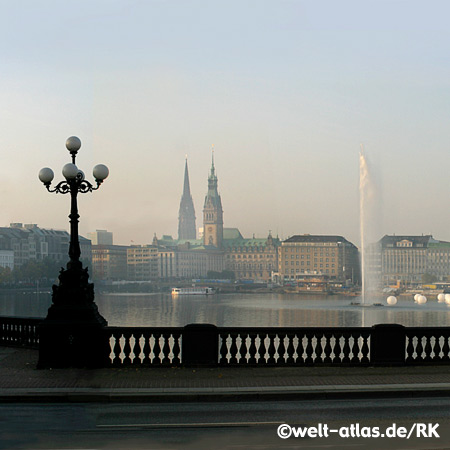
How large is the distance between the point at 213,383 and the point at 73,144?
8048 millimetres

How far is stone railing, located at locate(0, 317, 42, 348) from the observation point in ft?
68.4

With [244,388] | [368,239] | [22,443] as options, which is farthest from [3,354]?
[368,239]

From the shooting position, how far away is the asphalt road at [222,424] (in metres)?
10.3

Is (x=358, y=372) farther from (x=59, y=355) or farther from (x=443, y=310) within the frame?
(x=443, y=310)

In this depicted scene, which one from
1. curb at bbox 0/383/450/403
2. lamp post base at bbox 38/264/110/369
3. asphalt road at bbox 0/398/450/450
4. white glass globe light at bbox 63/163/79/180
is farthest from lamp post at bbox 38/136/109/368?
asphalt road at bbox 0/398/450/450

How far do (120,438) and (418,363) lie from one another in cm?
895

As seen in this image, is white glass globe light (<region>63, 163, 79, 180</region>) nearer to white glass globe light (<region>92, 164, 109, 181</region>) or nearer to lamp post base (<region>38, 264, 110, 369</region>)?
white glass globe light (<region>92, 164, 109, 181</region>)

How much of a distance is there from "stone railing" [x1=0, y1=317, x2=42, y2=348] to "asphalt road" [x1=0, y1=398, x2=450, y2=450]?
7370 millimetres

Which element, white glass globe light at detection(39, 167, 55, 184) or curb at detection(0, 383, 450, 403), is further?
white glass globe light at detection(39, 167, 55, 184)

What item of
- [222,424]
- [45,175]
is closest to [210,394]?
[222,424]

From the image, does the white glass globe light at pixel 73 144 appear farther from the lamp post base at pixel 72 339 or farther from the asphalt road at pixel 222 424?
the asphalt road at pixel 222 424

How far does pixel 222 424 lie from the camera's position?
38.0 ft

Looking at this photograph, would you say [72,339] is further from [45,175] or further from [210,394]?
[45,175]

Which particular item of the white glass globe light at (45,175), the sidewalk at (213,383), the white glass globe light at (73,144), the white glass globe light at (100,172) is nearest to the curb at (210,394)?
the sidewalk at (213,383)
